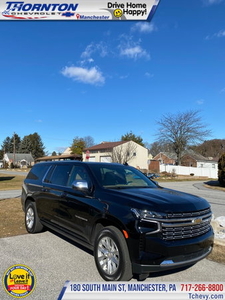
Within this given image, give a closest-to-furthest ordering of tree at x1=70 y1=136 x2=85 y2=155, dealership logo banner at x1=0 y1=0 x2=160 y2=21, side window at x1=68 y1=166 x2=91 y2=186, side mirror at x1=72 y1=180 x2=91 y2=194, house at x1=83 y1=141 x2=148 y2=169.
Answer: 1. side mirror at x1=72 y1=180 x2=91 y2=194
2. side window at x1=68 y1=166 x2=91 y2=186
3. dealership logo banner at x1=0 y1=0 x2=160 y2=21
4. house at x1=83 y1=141 x2=148 y2=169
5. tree at x1=70 y1=136 x2=85 y2=155

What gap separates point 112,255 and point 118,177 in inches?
61.8

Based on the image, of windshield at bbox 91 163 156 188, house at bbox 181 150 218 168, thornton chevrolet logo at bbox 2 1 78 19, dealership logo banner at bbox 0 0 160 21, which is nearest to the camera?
windshield at bbox 91 163 156 188

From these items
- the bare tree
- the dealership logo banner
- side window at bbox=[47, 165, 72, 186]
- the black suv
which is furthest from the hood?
the bare tree

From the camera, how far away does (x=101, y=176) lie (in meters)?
4.59

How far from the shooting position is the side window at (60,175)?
17.0 feet

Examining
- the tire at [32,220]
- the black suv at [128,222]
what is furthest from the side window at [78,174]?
the tire at [32,220]

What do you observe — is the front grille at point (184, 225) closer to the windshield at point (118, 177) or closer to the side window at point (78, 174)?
the windshield at point (118, 177)

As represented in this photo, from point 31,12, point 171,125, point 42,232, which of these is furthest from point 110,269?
point 171,125

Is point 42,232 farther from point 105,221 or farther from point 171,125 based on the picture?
point 171,125

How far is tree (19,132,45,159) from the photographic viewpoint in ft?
374

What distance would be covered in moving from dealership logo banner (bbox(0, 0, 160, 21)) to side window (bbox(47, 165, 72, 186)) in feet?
16.4

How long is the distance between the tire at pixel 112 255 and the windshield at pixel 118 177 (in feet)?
2.94

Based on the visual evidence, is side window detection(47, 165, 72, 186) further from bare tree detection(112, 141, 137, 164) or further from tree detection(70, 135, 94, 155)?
tree detection(70, 135, 94, 155)

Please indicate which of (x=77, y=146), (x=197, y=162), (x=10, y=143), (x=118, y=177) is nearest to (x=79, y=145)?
(x=77, y=146)
